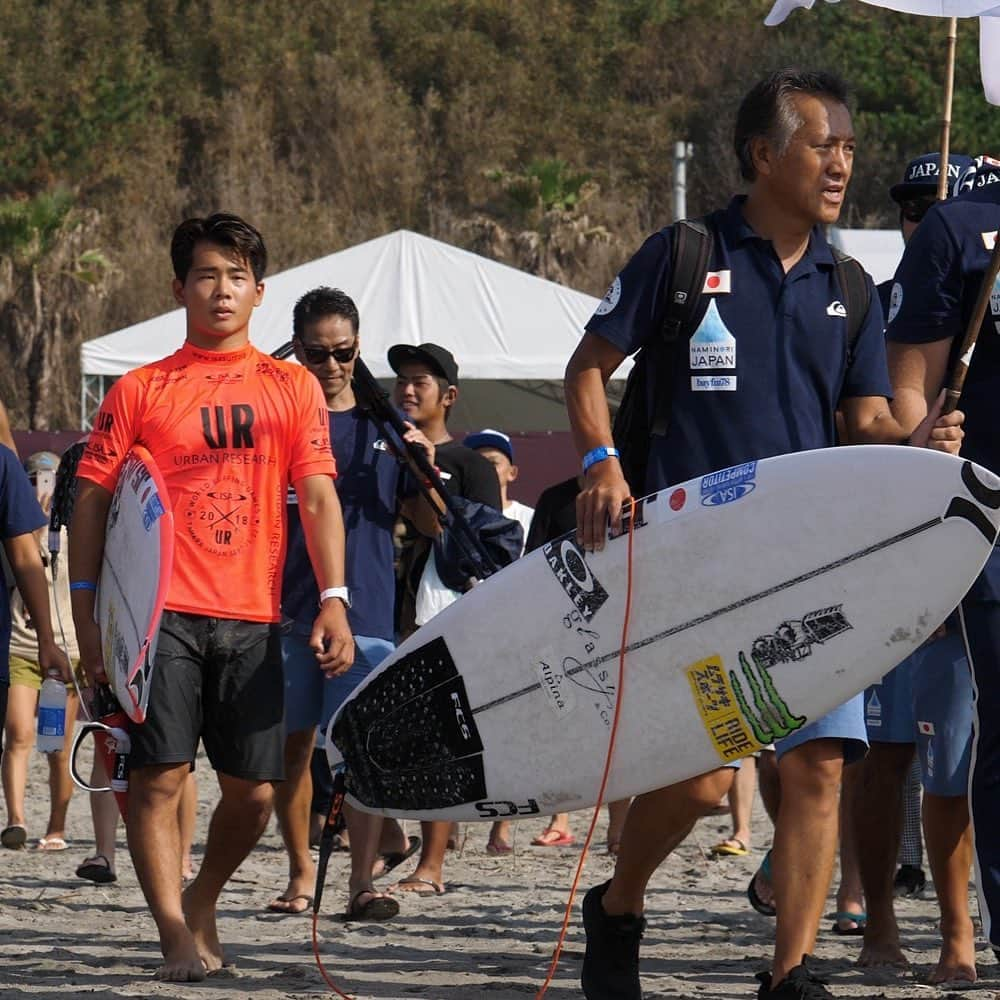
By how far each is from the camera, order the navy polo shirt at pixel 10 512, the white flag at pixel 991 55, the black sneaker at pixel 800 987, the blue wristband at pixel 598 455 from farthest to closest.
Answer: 1. the navy polo shirt at pixel 10 512
2. the white flag at pixel 991 55
3. the blue wristband at pixel 598 455
4. the black sneaker at pixel 800 987

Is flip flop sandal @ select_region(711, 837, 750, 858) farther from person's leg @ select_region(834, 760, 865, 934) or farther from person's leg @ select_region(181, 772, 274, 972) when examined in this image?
person's leg @ select_region(181, 772, 274, 972)

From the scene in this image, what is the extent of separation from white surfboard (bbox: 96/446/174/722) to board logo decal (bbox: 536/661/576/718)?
950mm

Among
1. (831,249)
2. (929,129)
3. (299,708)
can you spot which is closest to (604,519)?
(831,249)

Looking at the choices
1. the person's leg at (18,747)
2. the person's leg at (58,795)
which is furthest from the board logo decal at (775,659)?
the person's leg at (18,747)

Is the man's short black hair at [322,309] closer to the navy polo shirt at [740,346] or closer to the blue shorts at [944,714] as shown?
the navy polo shirt at [740,346]

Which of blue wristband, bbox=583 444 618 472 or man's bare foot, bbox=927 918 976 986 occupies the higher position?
blue wristband, bbox=583 444 618 472

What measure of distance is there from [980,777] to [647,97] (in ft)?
165

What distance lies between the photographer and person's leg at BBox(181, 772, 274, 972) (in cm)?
470

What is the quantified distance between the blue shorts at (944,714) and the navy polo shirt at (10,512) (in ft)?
7.89

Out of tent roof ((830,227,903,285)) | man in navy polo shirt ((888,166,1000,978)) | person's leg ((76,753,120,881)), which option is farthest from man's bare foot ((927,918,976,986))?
tent roof ((830,227,903,285))

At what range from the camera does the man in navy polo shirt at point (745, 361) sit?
406 centimetres

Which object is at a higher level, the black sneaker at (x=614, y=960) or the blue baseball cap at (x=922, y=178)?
the blue baseball cap at (x=922, y=178)

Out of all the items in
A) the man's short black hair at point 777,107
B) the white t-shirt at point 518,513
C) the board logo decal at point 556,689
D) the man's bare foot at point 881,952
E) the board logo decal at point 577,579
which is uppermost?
the man's short black hair at point 777,107

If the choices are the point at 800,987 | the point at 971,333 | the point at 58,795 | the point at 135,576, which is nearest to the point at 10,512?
the point at 135,576
